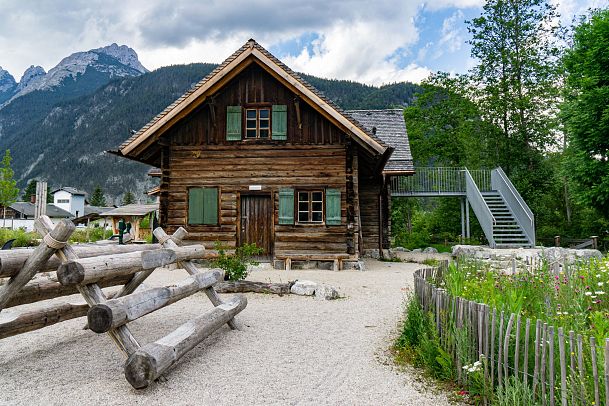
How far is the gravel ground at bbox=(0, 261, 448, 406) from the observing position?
4074 millimetres

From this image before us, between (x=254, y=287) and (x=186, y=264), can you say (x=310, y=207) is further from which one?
(x=186, y=264)

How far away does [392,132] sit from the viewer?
20906 mm

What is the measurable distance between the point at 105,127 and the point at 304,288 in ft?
454

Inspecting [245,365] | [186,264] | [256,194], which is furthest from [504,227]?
[245,365]

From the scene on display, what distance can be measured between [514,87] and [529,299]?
1024 inches

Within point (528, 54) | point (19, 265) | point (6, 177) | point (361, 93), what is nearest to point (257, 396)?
point (19, 265)

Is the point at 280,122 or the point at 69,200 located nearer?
the point at 280,122

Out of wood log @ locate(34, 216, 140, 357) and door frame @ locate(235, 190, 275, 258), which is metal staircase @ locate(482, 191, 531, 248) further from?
wood log @ locate(34, 216, 140, 357)

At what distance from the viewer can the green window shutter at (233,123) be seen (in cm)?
1385

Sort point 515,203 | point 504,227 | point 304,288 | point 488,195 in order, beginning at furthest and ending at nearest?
point 488,195 < point 515,203 < point 504,227 < point 304,288

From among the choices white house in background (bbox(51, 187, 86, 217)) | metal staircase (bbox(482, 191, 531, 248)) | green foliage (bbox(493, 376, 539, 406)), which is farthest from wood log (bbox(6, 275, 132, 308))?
white house in background (bbox(51, 187, 86, 217))

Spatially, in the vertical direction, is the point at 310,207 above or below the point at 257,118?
below

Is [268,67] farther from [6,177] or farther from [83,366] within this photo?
[6,177]

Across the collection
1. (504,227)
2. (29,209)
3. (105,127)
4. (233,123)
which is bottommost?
(504,227)
